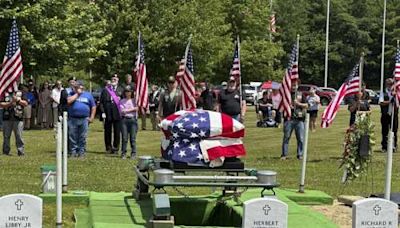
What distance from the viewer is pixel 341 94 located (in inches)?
602

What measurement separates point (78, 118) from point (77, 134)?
15.8 inches

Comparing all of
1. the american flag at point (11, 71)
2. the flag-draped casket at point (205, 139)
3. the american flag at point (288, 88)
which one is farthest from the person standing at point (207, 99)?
the flag-draped casket at point (205, 139)

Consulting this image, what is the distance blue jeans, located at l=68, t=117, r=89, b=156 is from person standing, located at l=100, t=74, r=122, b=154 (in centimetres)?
114

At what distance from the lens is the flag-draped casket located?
31.4 feet

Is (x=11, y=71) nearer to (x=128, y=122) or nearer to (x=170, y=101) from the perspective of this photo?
(x=128, y=122)

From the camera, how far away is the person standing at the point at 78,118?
17578mm

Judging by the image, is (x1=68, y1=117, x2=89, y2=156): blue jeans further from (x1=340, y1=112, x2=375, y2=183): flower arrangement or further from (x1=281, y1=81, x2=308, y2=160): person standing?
(x1=340, y1=112, x2=375, y2=183): flower arrangement

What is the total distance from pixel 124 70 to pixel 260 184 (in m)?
30.9

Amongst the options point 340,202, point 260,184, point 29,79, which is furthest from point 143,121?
point 260,184

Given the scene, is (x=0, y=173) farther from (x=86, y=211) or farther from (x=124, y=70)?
(x=124, y=70)

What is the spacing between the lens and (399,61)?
17.3 meters

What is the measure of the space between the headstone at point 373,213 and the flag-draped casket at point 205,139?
295cm

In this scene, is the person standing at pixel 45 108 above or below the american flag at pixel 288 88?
below

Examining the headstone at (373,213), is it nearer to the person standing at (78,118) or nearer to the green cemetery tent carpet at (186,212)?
the green cemetery tent carpet at (186,212)
